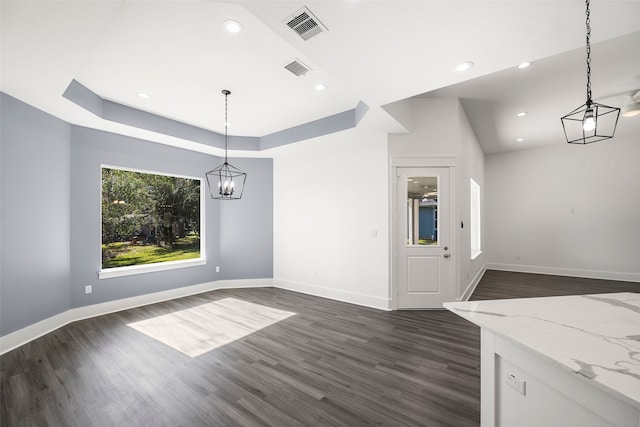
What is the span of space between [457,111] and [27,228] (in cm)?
600

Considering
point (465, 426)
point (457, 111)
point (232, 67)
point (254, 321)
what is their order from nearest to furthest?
point (465, 426) → point (232, 67) → point (254, 321) → point (457, 111)

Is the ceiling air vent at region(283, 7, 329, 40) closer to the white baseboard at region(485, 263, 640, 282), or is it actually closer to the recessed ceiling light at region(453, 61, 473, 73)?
the recessed ceiling light at region(453, 61, 473, 73)

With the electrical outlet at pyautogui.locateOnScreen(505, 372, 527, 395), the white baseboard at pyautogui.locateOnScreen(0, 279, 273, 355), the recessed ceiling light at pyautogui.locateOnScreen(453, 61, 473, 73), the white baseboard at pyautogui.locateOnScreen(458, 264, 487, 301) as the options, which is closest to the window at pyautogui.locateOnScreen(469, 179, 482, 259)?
the white baseboard at pyautogui.locateOnScreen(458, 264, 487, 301)

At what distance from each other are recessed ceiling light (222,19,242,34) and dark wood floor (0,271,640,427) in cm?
312

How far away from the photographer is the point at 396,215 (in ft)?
14.1

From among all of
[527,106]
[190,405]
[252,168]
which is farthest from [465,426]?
[252,168]

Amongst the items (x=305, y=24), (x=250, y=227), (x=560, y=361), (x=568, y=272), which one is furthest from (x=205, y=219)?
(x=568, y=272)

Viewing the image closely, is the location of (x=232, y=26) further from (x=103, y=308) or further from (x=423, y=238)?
(x=103, y=308)

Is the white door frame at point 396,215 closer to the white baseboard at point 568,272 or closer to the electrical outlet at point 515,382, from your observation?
the electrical outlet at point 515,382

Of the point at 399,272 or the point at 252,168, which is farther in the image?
the point at 252,168

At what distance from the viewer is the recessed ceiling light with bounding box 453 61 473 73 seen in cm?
229

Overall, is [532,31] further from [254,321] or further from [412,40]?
[254,321]

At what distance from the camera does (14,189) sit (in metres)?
3.06

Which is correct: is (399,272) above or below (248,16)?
below
